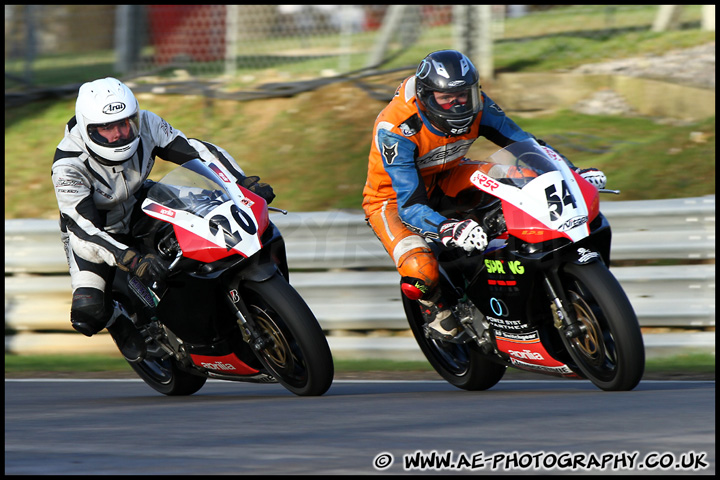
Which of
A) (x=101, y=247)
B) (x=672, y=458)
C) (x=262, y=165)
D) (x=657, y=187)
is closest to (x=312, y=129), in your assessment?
(x=262, y=165)

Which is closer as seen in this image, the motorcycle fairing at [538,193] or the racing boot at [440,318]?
the motorcycle fairing at [538,193]

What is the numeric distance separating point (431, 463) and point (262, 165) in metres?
7.86

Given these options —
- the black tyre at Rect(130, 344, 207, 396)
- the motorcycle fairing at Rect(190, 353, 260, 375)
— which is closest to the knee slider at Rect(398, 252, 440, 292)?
the motorcycle fairing at Rect(190, 353, 260, 375)

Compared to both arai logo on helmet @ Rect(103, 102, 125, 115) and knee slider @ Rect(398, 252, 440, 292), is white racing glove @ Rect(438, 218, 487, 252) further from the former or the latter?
arai logo on helmet @ Rect(103, 102, 125, 115)

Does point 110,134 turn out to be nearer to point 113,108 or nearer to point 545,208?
point 113,108

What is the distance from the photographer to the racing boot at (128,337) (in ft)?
22.4

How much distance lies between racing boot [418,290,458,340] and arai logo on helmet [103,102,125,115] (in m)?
1.96

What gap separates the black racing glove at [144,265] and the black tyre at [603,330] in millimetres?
2120

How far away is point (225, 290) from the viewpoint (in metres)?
6.11

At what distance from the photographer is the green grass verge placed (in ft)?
24.0

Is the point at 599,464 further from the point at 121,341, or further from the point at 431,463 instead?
the point at 121,341

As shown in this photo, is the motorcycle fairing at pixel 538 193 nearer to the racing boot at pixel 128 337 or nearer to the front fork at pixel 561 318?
the front fork at pixel 561 318

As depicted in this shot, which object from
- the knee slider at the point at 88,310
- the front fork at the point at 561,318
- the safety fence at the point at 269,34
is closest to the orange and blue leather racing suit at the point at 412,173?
the front fork at the point at 561,318

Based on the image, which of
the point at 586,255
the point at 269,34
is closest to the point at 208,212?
the point at 586,255
